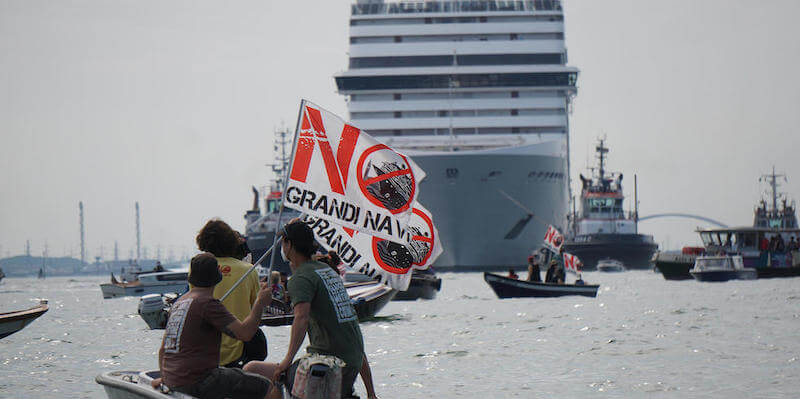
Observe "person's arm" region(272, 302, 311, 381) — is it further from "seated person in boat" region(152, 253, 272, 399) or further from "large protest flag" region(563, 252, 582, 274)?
"large protest flag" region(563, 252, 582, 274)

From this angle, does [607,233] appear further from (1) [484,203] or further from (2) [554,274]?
(2) [554,274]

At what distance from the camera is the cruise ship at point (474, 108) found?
57.2 m

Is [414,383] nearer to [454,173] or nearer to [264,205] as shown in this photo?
[454,173]

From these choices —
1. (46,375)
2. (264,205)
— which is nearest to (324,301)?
(46,375)

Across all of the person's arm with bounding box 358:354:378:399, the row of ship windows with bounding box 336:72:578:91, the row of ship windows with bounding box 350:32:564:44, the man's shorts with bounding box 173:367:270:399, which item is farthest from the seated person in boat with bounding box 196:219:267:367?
the row of ship windows with bounding box 350:32:564:44

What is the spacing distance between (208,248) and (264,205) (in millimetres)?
69899

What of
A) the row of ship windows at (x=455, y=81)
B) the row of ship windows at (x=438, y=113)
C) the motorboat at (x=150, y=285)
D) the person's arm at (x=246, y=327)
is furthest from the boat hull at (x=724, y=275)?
the person's arm at (x=246, y=327)

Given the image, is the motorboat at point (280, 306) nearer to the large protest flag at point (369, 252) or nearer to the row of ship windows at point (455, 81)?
the large protest flag at point (369, 252)

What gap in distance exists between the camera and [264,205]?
77.1 meters

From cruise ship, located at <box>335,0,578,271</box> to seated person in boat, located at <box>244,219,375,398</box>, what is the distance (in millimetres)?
49398

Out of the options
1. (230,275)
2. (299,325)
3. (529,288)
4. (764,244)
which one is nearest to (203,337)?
(299,325)

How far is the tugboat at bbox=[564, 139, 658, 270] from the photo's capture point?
81625 mm

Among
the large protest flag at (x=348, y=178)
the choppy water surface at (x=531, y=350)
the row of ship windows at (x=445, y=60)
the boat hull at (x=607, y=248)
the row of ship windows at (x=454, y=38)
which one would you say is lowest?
the boat hull at (x=607, y=248)

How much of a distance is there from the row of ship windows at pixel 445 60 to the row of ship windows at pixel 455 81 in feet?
5.92
